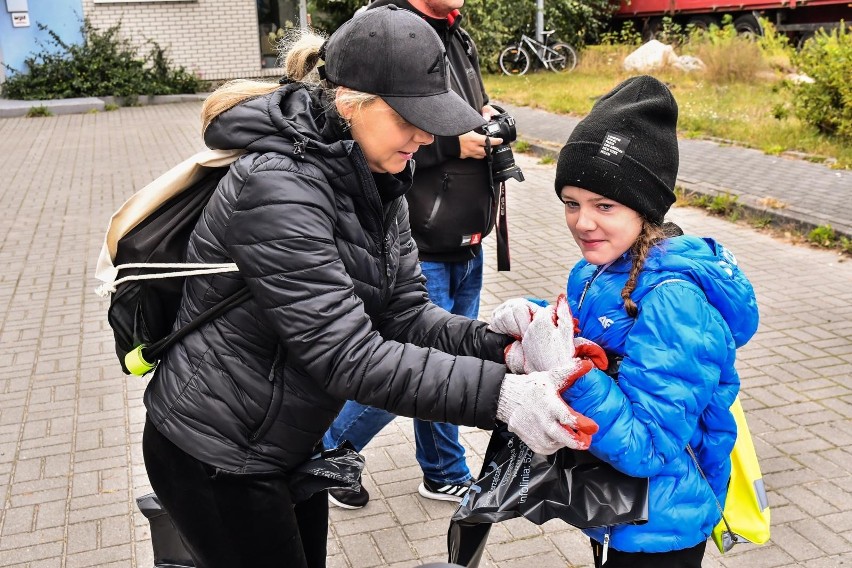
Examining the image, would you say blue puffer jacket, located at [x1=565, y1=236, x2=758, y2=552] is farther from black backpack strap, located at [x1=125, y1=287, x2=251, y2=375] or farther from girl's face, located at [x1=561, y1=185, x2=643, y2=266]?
black backpack strap, located at [x1=125, y1=287, x2=251, y2=375]

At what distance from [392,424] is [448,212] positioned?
61.1 inches

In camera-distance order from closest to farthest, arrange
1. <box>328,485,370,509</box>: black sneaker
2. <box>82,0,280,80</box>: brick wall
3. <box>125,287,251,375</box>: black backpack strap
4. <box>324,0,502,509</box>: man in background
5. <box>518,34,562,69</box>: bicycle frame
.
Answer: <box>125,287,251,375</box>: black backpack strap < <box>324,0,502,509</box>: man in background < <box>328,485,370,509</box>: black sneaker < <box>82,0,280,80</box>: brick wall < <box>518,34,562,69</box>: bicycle frame

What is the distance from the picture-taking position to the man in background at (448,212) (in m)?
3.53

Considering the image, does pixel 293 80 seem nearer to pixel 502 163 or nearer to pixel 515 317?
pixel 515 317

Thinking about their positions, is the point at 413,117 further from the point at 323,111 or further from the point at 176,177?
the point at 176,177

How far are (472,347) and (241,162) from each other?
2.64ft

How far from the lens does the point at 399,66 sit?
1934 mm

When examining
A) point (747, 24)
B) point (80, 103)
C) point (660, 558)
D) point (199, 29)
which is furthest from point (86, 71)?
point (660, 558)

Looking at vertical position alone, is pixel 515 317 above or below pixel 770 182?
above

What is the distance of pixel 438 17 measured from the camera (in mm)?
3404

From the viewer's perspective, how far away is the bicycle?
2056 cm

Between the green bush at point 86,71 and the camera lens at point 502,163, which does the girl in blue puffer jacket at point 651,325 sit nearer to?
the camera lens at point 502,163

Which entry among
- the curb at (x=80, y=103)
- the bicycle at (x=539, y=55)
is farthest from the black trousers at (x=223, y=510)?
the bicycle at (x=539, y=55)

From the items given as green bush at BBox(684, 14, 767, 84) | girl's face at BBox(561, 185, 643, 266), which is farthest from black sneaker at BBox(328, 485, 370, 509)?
green bush at BBox(684, 14, 767, 84)
